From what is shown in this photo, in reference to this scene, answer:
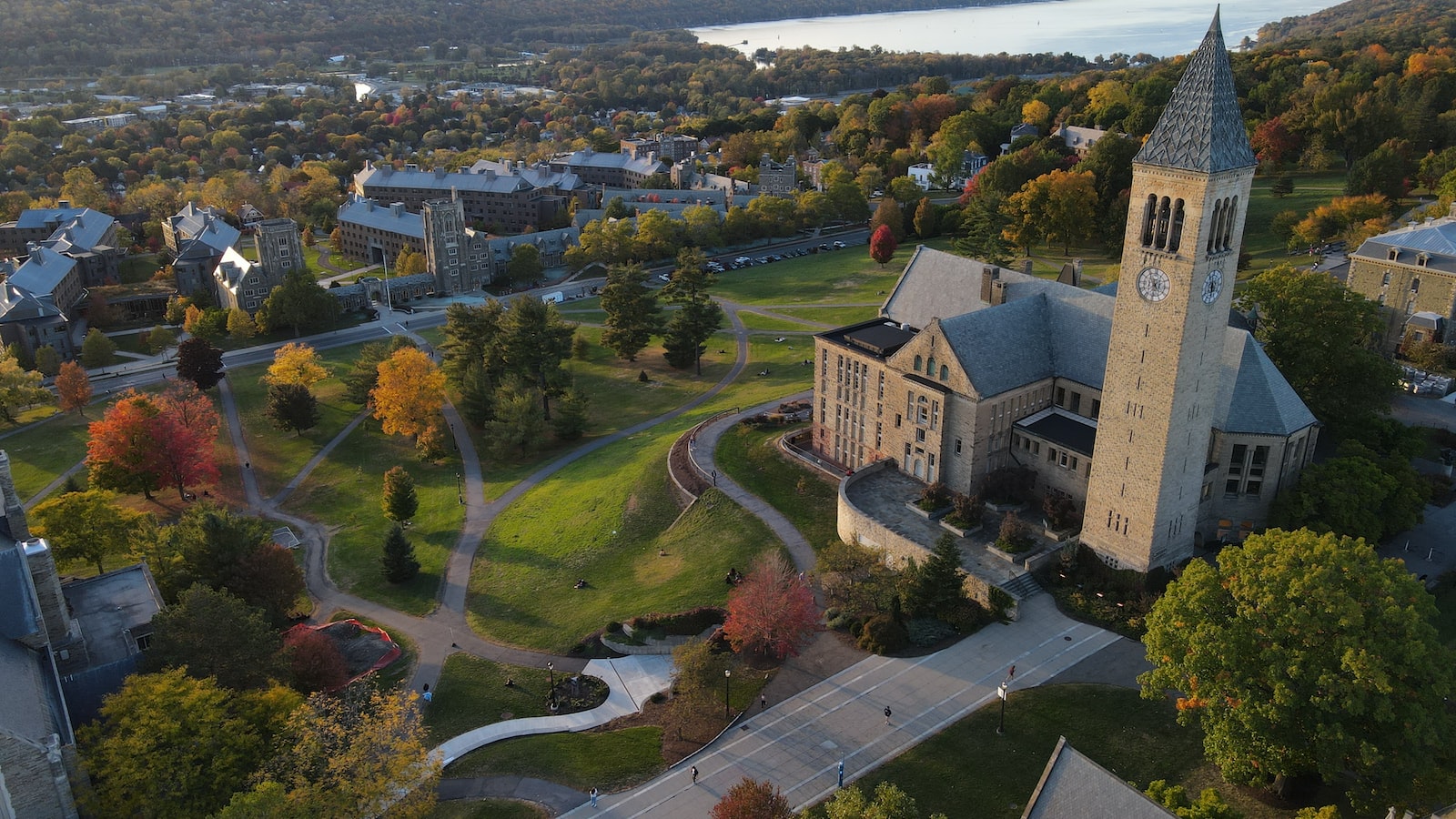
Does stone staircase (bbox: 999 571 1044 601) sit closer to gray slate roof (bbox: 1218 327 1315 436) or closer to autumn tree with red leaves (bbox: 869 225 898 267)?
gray slate roof (bbox: 1218 327 1315 436)

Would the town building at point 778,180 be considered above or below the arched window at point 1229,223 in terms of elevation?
below

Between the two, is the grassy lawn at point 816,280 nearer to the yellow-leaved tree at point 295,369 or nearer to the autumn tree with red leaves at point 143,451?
the yellow-leaved tree at point 295,369

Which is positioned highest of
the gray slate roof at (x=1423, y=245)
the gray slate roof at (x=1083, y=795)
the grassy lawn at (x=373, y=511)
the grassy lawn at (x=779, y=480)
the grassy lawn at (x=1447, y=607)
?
the gray slate roof at (x=1423, y=245)

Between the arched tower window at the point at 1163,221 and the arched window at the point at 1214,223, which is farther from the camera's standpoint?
the arched tower window at the point at 1163,221

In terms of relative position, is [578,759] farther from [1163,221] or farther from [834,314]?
[834,314]

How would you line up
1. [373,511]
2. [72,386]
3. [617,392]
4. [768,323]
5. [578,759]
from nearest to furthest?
[578,759]
[373,511]
[72,386]
[617,392]
[768,323]

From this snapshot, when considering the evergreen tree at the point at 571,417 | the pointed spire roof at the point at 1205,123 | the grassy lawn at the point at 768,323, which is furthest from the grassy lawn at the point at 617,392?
the pointed spire roof at the point at 1205,123

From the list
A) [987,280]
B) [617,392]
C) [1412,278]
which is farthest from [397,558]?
[1412,278]
